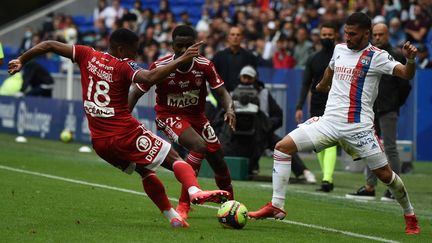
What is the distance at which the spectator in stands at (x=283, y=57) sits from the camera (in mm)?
23938

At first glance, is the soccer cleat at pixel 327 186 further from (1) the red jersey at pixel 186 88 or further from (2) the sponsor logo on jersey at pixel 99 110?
(2) the sponsor logo on jersey at pixel 99 110

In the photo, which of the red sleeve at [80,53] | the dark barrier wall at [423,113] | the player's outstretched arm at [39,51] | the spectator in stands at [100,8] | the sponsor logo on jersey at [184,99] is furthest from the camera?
the spectator in stands at [100,8]

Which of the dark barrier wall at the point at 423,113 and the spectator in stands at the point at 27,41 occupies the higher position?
the spectator in stands at the point at 27,41

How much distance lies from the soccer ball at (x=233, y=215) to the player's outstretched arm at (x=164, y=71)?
1.38 meters

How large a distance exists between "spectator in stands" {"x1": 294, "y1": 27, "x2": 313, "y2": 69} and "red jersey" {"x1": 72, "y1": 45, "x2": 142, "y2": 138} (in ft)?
45.4

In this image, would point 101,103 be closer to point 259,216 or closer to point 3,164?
point 259,216

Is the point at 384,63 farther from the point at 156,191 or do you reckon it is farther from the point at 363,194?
the point at 363,194

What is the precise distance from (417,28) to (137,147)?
13.7 meters

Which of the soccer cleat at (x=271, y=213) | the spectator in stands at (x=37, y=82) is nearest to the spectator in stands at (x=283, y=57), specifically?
the spectator in stands at (x=37, y=82)

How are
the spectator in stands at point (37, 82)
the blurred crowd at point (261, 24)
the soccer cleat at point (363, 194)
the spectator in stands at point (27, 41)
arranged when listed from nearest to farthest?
1. the soccer cleat at point (363, 194)
2. the blurred crowd at point (261, 24)
3. the spectator in stands at point (37, 82)
4. the spectator in stands at point (27, 41)

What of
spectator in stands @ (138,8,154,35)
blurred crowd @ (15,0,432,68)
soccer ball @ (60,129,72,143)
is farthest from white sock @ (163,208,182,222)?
spectator in stands @ (138,8,154,35)

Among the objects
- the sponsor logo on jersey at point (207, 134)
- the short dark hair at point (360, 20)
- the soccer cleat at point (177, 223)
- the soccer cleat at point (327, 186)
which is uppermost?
the short dark hair at point (360, 20)

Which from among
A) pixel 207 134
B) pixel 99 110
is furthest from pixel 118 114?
pixel 207 134

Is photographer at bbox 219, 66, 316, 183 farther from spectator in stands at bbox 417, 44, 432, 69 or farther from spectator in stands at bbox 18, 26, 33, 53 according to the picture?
spectator in stands at bbox 18, 26, 33, 53
